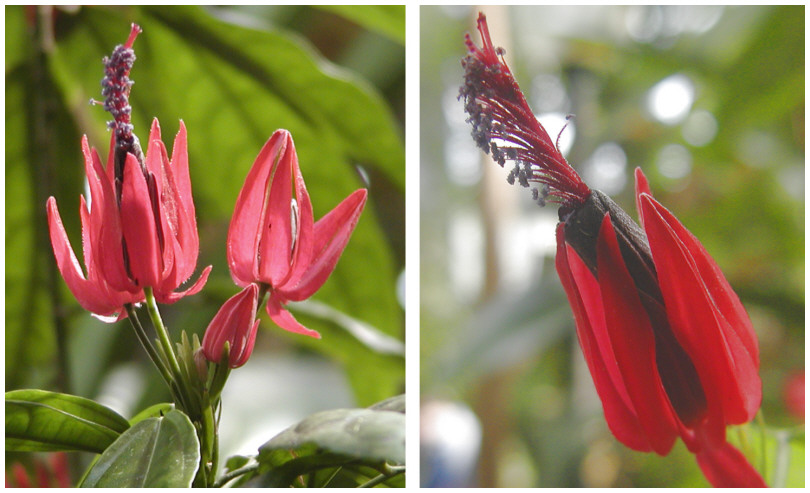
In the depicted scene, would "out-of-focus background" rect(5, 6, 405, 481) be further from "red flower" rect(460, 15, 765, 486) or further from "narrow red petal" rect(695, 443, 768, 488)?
"narrow red petal" rect(695, 443, 768, 488)

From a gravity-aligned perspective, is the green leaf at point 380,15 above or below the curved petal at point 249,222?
above

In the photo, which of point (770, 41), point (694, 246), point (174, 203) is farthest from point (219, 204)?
point (770, 41)

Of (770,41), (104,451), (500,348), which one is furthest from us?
(500,348)

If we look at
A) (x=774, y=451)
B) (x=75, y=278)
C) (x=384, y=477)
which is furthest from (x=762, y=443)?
(x=75, y=278)

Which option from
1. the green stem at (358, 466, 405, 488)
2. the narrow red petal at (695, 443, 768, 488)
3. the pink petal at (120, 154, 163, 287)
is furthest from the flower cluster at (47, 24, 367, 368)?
the narrow red petal at (695, 443, 768, 488)

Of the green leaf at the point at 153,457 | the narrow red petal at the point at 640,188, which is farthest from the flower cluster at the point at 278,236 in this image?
the narrow red petal at the point at 640,188

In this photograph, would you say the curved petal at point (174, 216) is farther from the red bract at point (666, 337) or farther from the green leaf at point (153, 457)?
the red bract at point (666, 337)

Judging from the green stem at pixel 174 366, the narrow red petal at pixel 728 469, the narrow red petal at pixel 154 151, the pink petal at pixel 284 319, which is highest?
the narrow red petal at pixel 154 151

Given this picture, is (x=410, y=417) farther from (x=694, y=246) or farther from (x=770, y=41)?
(x=770, y=41)
